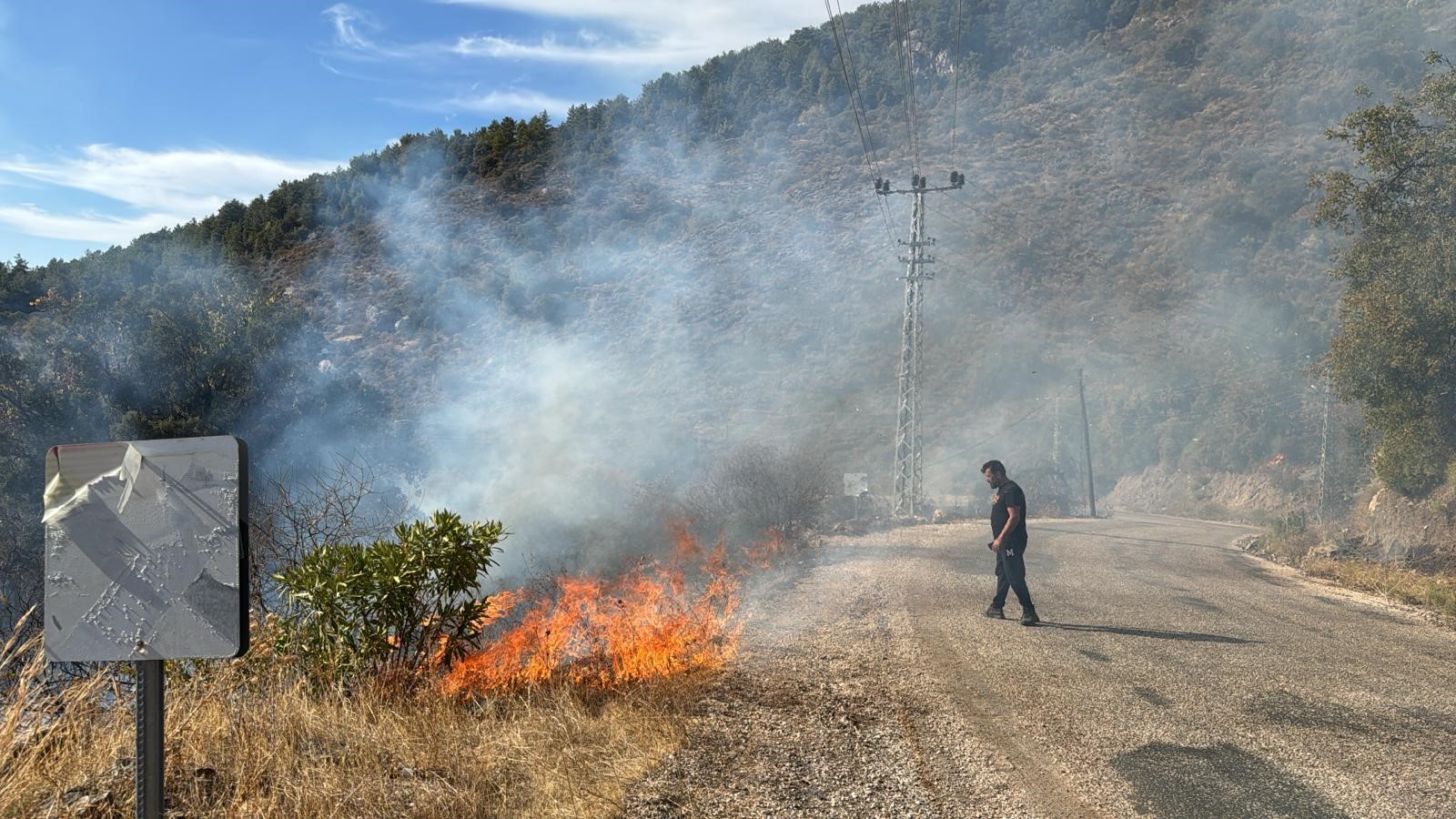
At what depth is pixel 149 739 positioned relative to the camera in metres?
2.91

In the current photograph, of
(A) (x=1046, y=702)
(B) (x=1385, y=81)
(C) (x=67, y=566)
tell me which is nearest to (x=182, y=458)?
(C) (x=67, y=566)

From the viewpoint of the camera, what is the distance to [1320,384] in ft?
135

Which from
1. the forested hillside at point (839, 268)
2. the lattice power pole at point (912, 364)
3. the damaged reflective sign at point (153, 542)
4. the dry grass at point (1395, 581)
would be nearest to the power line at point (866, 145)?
the forested hillside at point (839, 268)

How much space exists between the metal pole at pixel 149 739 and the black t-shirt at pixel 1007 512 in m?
7.59

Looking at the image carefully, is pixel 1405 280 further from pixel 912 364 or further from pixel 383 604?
pixel 383 604

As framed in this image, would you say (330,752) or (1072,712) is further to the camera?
(1072,712)

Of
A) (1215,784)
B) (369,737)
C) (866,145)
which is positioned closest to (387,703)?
(369,737)

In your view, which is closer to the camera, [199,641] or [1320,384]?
[199,641]

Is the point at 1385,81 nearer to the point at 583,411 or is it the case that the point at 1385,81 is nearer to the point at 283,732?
the point at 583,411

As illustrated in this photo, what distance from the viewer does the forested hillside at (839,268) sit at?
32.1 meters

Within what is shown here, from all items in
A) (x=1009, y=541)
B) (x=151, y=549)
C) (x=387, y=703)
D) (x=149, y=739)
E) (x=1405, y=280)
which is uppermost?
(x=1405, y=280)

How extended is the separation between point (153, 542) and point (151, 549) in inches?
0.8

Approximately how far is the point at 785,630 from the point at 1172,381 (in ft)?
135

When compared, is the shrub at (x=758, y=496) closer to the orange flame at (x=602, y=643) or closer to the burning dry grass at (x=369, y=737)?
the orange flame at (x=602, y=643)
